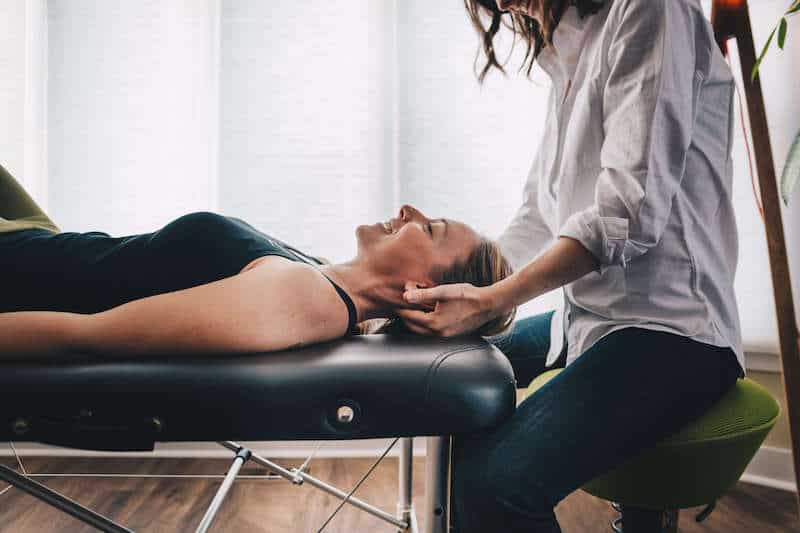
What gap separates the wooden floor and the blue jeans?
3.32 feet

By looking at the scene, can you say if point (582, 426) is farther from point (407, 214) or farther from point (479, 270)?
point (407, 214)

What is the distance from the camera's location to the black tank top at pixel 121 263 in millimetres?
998

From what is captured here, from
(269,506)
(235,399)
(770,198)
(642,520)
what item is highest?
(770,198)

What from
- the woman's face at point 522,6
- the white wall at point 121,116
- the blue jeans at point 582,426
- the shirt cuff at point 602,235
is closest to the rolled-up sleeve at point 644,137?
the shirt cuff at point 602,235

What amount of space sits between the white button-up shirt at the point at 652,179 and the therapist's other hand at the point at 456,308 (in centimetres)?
16

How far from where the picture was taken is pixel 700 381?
0.84 metres

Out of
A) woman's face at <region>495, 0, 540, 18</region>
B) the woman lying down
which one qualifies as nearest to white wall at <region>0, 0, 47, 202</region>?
the woman lying down

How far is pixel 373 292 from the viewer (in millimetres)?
1088

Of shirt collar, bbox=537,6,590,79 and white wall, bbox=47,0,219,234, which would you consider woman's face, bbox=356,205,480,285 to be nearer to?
shirt collar, bbox=537,6,590,79

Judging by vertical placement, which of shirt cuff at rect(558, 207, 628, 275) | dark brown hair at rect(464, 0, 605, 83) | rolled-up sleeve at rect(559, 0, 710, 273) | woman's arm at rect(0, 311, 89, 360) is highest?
dark brown hair at rect(464, 0, 605, 83)

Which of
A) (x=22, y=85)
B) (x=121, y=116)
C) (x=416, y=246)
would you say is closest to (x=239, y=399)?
(x=416, y=246)

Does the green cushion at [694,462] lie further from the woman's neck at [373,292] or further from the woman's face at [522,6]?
the woman's face at [522,6]

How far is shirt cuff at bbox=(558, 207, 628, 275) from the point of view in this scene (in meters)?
0.80

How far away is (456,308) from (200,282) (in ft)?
1.45
